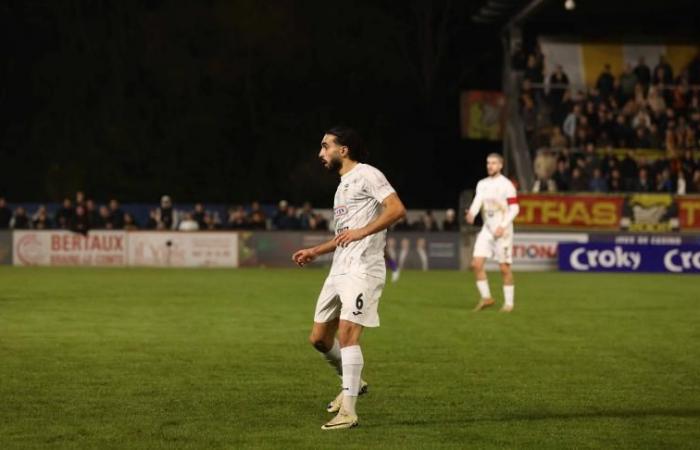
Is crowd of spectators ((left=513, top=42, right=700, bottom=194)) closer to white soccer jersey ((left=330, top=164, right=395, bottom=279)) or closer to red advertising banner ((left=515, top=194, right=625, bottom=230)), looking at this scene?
red advertising banner ((left=515, top=194, right=625, bottom=230))

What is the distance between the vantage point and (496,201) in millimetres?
19359

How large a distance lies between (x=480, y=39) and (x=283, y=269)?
77.4 ft

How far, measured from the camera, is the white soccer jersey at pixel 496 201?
1906 cm

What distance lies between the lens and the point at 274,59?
5225 centimetres

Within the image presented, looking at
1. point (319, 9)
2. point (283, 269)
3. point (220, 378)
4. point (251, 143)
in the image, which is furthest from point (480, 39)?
point (220, 378)

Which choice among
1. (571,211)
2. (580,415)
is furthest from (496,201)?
(571,211)

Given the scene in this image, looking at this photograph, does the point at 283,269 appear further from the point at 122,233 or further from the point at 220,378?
the point at 220,378

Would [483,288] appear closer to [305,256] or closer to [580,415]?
[580,415]

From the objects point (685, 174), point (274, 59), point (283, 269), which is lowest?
point (283, 269)

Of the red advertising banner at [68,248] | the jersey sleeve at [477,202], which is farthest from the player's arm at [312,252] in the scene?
the red advertising banner at [68,248]

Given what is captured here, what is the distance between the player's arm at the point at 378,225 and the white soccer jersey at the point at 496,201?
10.6 metres

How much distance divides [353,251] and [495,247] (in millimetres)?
10869

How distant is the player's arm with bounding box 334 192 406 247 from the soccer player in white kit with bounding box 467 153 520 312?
1037cm

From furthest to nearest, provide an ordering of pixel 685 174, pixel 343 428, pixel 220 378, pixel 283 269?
1. pixel 685 174
2. pixel 283 269
3. pixel 220 378
4. pixel 343 428
